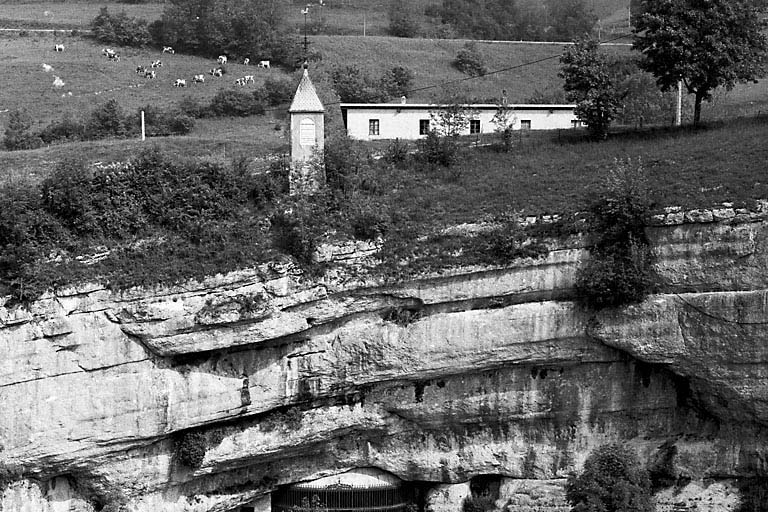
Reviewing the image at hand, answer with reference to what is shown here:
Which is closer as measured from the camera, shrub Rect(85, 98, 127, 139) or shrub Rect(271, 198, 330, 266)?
shrub Rect(271, 198, 330, 266)

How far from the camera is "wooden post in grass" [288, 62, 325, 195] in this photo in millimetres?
32156

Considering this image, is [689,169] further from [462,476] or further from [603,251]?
[462,476]

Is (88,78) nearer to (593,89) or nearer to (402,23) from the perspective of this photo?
(402,23)

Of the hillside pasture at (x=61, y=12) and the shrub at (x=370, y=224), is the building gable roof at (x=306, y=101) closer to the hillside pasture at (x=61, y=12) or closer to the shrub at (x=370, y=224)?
the shrub at (x=370, y=224)

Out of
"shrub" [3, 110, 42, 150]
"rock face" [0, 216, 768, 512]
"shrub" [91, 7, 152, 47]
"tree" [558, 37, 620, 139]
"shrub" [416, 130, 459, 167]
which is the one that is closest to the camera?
"rock face" [0, 216, 768, 512]

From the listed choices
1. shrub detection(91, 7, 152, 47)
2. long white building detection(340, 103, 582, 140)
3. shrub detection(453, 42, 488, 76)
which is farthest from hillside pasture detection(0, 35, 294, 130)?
long white building detection(340, 103, 582, 140)

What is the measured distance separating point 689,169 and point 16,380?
738 inches

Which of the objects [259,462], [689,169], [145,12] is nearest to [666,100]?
[689,169]

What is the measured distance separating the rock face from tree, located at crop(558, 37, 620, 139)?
1009 centimetres

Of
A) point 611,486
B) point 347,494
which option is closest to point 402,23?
point 347,494

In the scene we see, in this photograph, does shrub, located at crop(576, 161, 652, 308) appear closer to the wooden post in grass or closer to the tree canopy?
the wooden post in grass

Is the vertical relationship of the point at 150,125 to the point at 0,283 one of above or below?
above

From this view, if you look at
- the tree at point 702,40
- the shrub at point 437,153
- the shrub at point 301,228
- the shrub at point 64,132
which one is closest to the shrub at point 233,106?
the shrub at point 64,132

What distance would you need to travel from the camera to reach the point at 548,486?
30.6 meters
